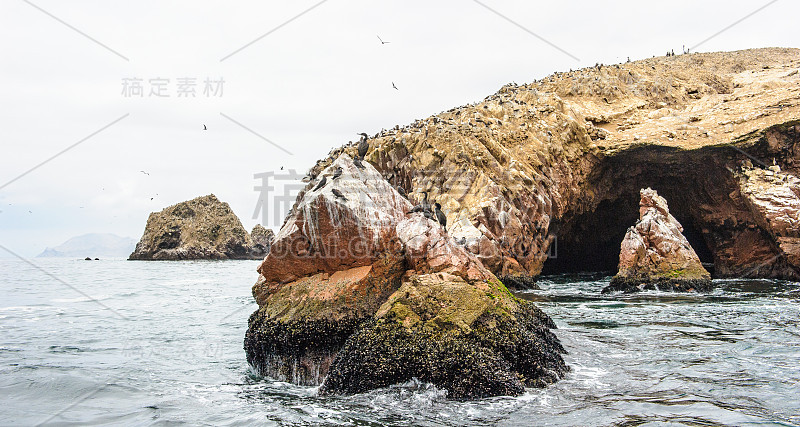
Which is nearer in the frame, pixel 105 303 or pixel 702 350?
pixel 702 350

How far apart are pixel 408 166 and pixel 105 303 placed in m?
14.9

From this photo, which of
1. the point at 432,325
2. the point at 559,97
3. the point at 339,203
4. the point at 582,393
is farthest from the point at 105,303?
the point at 559,97

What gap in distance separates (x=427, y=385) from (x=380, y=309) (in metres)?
1.55

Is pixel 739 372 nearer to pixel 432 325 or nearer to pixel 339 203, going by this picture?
pixel 432 325

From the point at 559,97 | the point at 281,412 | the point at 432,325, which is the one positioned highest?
the point at 559,97

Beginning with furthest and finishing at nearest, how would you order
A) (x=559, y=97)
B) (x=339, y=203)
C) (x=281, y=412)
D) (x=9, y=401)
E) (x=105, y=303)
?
(x=559, y=97), (x=105, y=303), (x=339, y=203), (x=9, y=401), (x=281, y=412)

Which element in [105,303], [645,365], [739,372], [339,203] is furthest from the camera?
[105,303]

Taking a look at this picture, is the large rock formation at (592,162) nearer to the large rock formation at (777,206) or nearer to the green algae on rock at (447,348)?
the large rock formation at (777,206)

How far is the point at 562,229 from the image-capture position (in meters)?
29.5

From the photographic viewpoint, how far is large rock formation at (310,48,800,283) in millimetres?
24266

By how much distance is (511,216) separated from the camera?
934 inches

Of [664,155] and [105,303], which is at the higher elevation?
[664,155]

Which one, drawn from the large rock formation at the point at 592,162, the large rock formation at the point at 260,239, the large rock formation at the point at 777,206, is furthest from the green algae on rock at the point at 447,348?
the large rock formation at the point at 260,239

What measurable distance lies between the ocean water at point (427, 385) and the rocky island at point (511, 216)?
584mm
